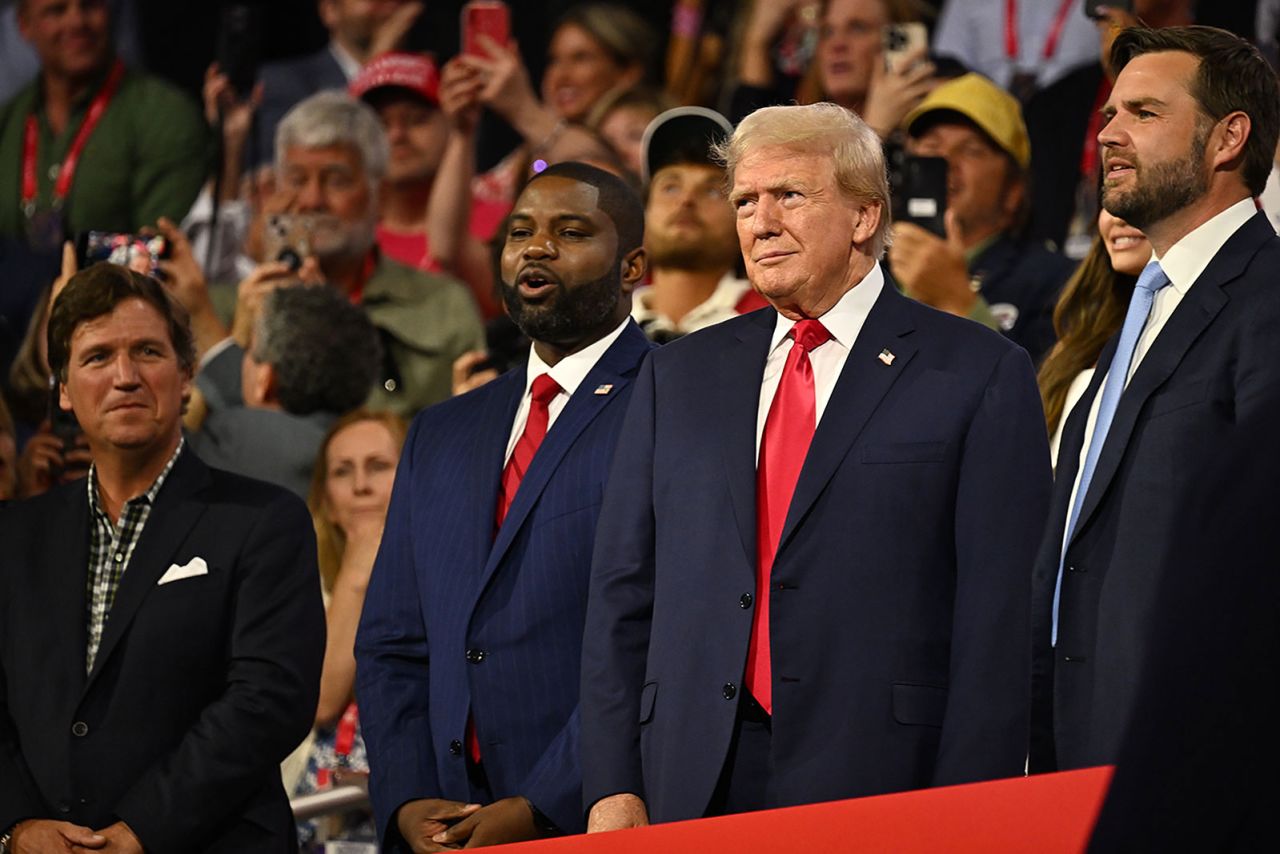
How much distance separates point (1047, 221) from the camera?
19.0 feet

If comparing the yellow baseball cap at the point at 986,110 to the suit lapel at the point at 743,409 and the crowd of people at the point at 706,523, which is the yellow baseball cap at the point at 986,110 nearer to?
the crowd of people at the point at 706,523

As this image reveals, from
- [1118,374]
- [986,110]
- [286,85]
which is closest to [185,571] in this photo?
[1118,374]

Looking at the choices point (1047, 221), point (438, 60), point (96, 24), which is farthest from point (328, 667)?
point (96, 24)

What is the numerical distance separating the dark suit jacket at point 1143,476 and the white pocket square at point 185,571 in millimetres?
1491

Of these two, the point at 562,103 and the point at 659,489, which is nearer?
the point at 659,489

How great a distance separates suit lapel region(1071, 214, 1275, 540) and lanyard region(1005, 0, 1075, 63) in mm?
2998

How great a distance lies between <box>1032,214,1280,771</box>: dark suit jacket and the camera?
299 cm

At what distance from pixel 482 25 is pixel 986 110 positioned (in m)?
2.02

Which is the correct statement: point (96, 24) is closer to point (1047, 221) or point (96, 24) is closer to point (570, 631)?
point (1047, 221)

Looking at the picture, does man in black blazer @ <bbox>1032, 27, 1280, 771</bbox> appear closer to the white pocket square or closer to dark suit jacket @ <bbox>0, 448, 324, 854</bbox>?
dark suit jacket @ <bbox>0, 448, 324, 854</bbox>

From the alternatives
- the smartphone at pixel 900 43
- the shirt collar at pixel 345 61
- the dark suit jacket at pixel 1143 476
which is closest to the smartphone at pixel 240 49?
the shirt collar at pixel 345 61

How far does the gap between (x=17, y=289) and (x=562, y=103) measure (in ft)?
6.41

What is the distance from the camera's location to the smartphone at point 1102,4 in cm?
454

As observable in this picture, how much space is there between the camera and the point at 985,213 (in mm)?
5102
